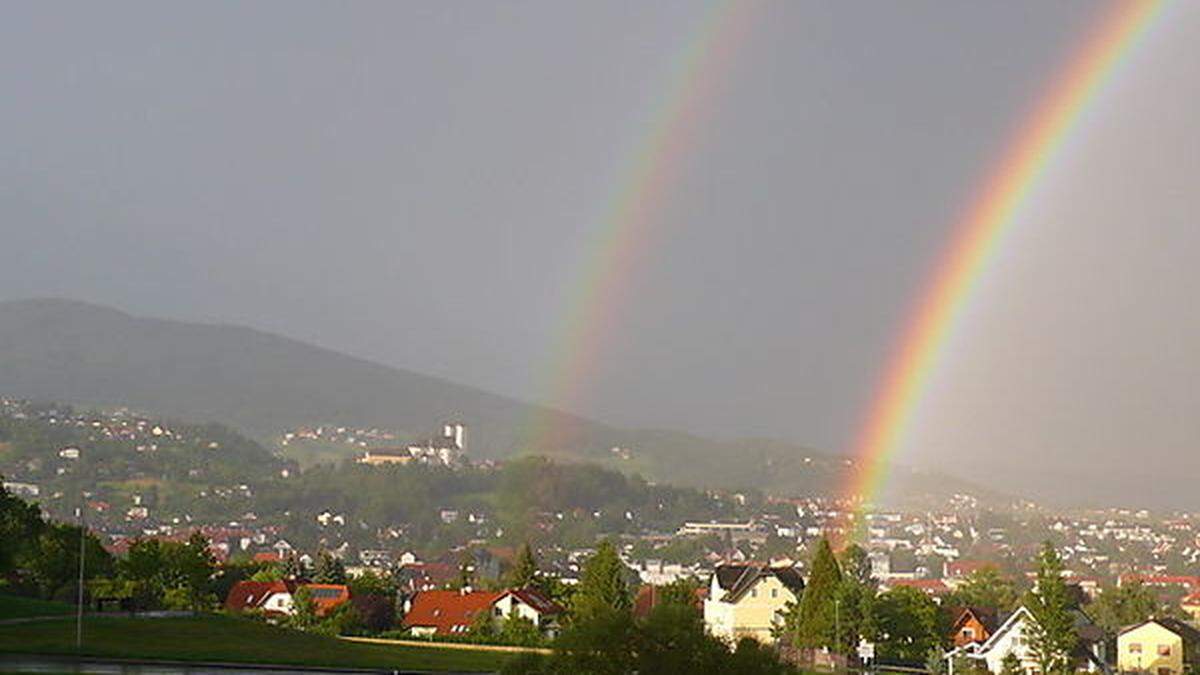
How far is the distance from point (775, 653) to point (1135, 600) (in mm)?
89743

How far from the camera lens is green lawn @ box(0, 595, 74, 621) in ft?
225

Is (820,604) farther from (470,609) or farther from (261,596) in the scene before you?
(261,596)

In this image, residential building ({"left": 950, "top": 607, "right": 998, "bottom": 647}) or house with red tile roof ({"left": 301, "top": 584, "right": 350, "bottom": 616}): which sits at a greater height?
house with red tile roof ({"left": 301, "top": 584, "right": 350, "bottom": 616})

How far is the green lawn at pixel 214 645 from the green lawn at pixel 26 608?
3.65 m

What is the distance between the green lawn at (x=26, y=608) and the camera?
68488 mm

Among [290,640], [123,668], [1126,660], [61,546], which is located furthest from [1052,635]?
[61,546]

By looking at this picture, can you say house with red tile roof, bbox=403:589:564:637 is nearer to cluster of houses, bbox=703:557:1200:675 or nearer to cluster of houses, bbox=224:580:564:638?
cluster of houses, bbox=224:580:564:638

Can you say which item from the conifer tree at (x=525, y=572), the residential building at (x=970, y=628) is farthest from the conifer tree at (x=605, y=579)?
the conifer tree at (x=525, y=572)

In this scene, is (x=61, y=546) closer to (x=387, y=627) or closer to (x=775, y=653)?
(x=387, y=627)

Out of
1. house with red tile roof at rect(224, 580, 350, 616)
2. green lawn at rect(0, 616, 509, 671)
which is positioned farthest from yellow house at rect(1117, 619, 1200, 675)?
house with red tile roof at rect(224, 580, 350, 616)

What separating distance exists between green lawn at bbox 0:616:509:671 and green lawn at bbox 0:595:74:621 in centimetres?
365

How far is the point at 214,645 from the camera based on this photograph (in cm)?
6347

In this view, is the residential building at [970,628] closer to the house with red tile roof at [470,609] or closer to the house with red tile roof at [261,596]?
the house with red tile roof at [470,609]

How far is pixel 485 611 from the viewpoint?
338ft
